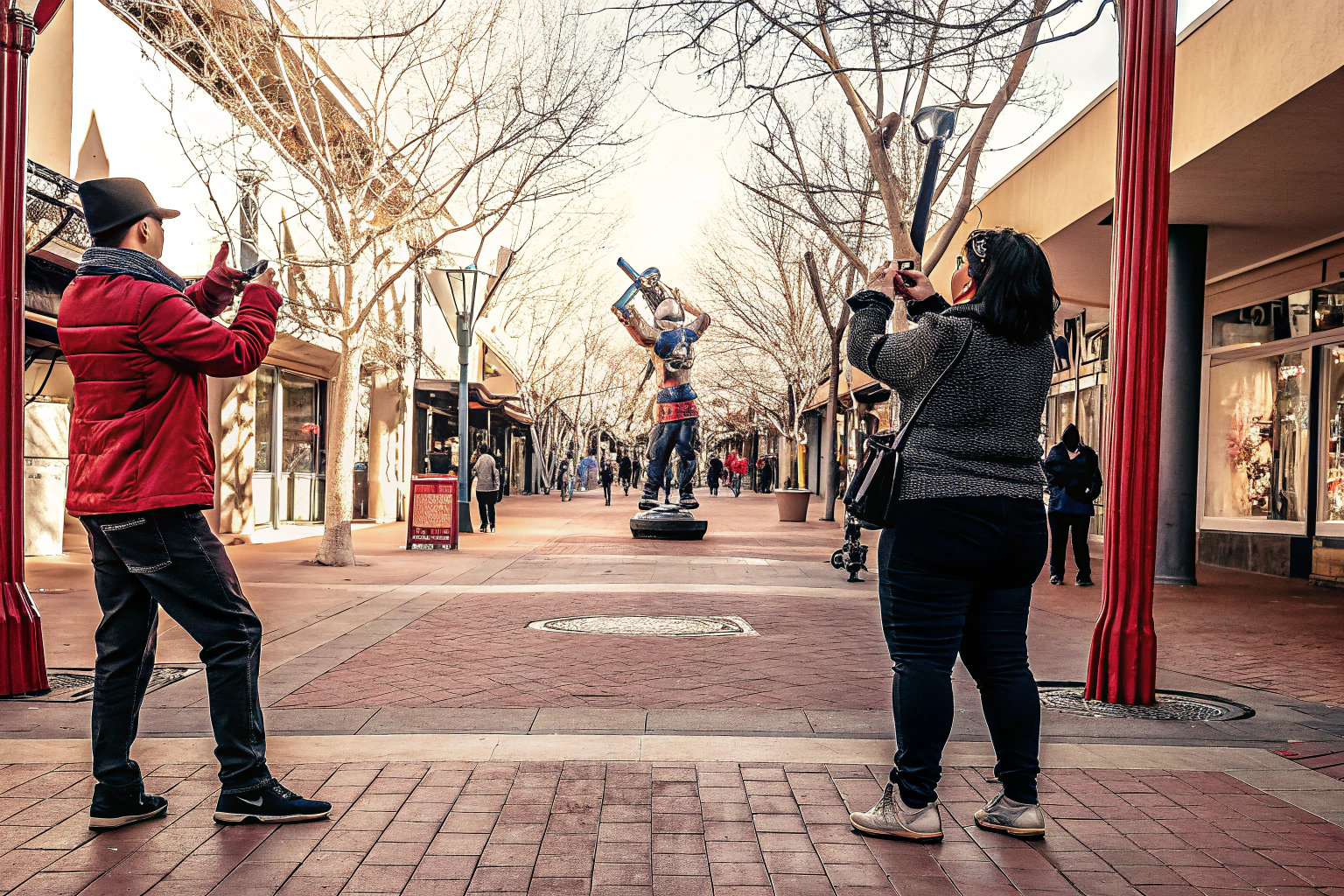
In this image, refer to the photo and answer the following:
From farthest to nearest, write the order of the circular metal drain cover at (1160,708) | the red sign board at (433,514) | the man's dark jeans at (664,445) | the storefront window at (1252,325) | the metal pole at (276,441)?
the metal pole at (276,441), the man's dark jeans at (664,445), the red sign board at (433,514), the storefront window at (1252,325), the circular metal drain cover at (1160,708)

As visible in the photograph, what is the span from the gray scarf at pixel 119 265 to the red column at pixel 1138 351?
445 cm

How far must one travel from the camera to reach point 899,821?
362cm

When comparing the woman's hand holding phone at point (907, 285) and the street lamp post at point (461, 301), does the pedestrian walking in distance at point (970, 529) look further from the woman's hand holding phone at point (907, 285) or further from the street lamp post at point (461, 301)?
the street lamp post at point (461, 301)

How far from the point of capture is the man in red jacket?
356cm

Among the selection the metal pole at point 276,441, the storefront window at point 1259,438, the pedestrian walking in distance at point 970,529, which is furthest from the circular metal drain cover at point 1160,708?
the metal pole at point 276,441

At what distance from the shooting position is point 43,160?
482 inches

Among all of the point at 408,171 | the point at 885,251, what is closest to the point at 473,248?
the point at 885,251

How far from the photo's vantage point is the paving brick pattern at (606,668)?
5750 mm

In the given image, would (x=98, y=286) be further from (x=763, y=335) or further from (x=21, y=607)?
(x=763, y=335)

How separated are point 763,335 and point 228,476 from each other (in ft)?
61.5

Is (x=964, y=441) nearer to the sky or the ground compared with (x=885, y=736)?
nearer to the sky

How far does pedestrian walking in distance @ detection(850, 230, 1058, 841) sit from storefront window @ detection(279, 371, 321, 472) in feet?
59.2

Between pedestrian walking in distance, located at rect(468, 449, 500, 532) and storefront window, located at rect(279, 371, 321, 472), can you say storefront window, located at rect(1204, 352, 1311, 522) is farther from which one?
storefront window, located at rect(279, 371, 321, 472)

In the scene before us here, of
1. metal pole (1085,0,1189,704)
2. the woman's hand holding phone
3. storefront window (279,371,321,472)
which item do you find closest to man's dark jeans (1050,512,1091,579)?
metal pole (1085,0,1189,704)
